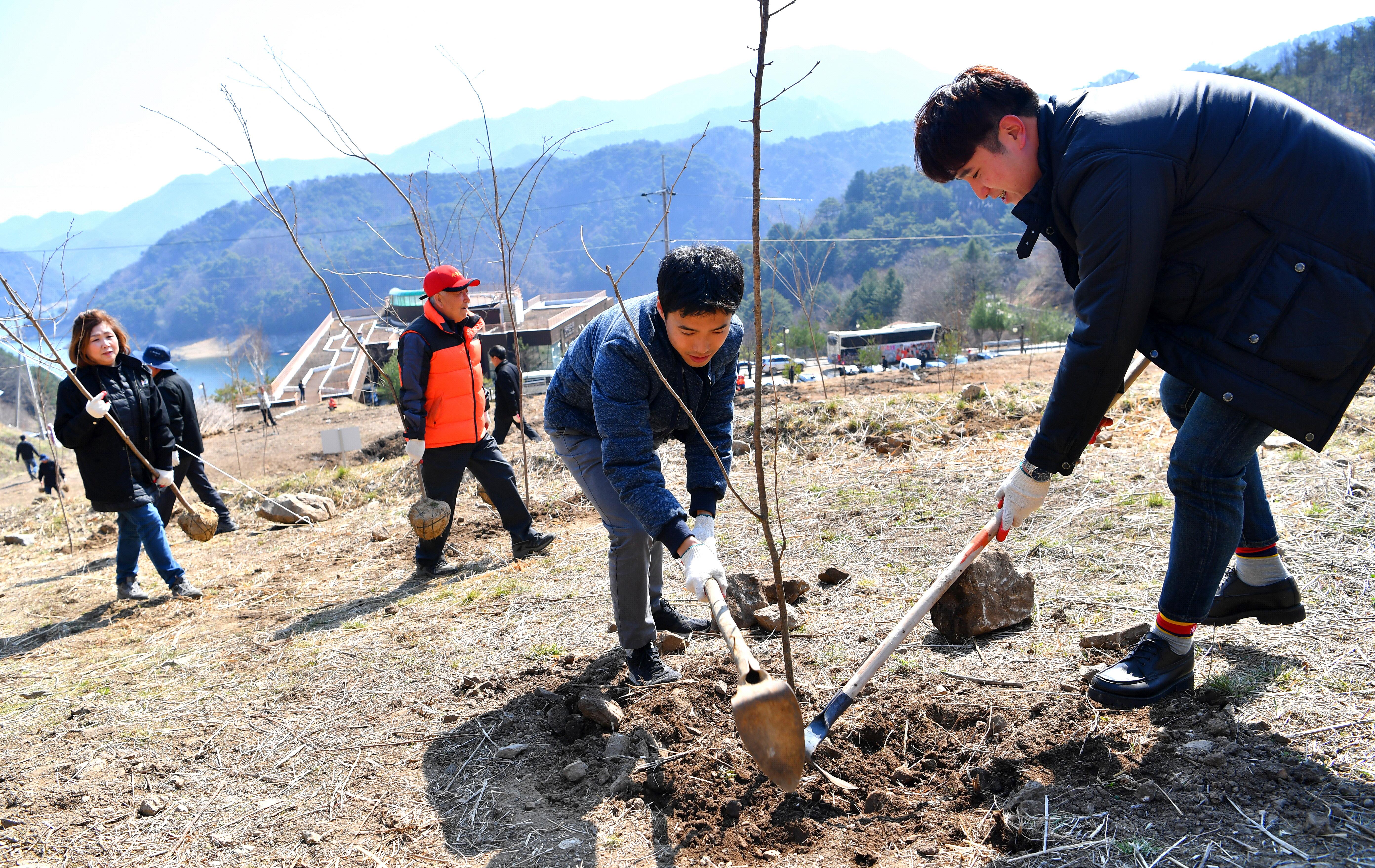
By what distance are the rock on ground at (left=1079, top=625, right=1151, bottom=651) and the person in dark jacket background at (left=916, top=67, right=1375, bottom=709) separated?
0.46 m

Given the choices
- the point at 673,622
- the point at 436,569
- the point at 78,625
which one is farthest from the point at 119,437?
the point at 673,622

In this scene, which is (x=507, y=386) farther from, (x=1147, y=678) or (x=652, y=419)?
(x=1147, y=678)

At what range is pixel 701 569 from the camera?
6.90ft

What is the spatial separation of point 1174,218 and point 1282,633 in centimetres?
140

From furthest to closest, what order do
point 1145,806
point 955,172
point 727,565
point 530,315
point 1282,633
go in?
point 530,315
point 727,565
point 1282,633
point 955,172
point 1145,806

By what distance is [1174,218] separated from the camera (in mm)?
1652

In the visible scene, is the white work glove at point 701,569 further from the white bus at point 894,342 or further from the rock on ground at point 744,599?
the white bus at point 894,342

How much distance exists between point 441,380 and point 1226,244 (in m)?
3.87

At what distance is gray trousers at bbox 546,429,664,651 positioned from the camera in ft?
8.36

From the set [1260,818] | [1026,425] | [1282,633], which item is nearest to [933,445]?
[1026,425]

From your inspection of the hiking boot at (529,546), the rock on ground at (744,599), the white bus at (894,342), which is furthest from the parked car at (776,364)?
the white bus at (894,342)

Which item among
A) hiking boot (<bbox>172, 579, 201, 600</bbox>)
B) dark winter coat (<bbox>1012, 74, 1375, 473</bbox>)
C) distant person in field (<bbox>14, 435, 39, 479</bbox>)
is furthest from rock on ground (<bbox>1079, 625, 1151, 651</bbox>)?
distant person in field (<bbox>14, 435, 39, 479</bbox>)

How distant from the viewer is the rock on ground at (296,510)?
6691mm

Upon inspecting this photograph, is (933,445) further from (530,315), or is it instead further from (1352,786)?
(530,315)
